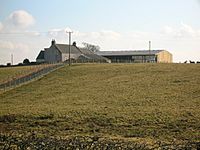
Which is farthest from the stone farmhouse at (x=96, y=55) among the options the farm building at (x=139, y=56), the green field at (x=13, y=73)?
the green field at (x=13, y=73)

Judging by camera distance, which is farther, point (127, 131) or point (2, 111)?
point (2, 111)

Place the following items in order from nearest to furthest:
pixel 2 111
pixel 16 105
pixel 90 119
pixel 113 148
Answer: pixel 113 148
pixel 90 119
pixel 2 111
pixel 16 105

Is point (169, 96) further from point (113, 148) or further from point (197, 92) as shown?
point (113, 148)

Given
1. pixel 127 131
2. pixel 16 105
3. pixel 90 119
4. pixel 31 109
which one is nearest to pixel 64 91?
pixel 16 105

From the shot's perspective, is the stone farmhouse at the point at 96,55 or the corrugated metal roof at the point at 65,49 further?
the corrugated metal roof at the point at 65,49

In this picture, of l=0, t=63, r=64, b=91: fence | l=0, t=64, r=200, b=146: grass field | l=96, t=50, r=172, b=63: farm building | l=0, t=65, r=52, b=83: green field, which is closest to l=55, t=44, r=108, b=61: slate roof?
l=96, t=50, r=172, b=63: farm building

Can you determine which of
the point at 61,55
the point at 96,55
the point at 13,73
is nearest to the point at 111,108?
the point at 13,73

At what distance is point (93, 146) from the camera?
18156 mm

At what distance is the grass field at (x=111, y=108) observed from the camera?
88.1 ft

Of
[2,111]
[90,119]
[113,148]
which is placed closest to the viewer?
[113,148]

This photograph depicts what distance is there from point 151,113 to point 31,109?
11725mm

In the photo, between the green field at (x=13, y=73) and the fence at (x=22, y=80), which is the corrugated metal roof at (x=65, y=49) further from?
the fence at (x=22, y=80)

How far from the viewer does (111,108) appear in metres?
35.1

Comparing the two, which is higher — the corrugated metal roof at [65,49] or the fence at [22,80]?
the corrugated metal roof at [65,49]
